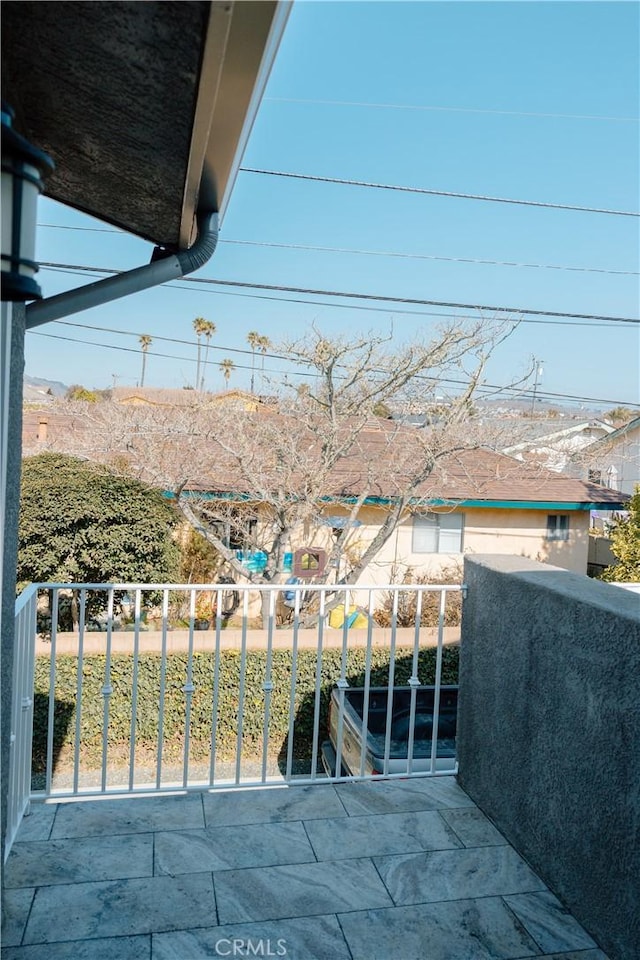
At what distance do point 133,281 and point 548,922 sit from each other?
2271mm

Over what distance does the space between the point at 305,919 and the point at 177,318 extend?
17070 millimetres

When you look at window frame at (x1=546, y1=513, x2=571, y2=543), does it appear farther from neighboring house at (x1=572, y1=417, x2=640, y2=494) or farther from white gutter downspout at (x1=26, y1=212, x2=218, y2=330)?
white gutter downspout at (x1=26, y1=212, x2=218, y2=330)

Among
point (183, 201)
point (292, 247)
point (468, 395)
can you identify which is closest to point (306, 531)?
point (468, 395)

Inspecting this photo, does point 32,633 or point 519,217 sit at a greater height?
point 519,217

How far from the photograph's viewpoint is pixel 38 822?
8.25 ft

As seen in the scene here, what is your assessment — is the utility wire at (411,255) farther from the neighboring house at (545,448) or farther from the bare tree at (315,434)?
the neighboring house at (545,448)

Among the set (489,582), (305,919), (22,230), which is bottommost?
(305,919)

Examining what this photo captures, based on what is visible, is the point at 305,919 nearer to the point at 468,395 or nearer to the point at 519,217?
the point at 468,395

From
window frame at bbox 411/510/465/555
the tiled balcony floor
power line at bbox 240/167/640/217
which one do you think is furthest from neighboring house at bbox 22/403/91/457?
the tiled balcony floor

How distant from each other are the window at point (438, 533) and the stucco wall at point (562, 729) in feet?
32.2

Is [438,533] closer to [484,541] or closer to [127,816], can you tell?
[484,541]

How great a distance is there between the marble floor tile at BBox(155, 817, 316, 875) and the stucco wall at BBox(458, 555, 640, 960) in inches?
30.6

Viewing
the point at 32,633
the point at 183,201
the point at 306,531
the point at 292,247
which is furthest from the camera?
the point at 306,531

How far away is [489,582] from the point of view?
8.82 feet
